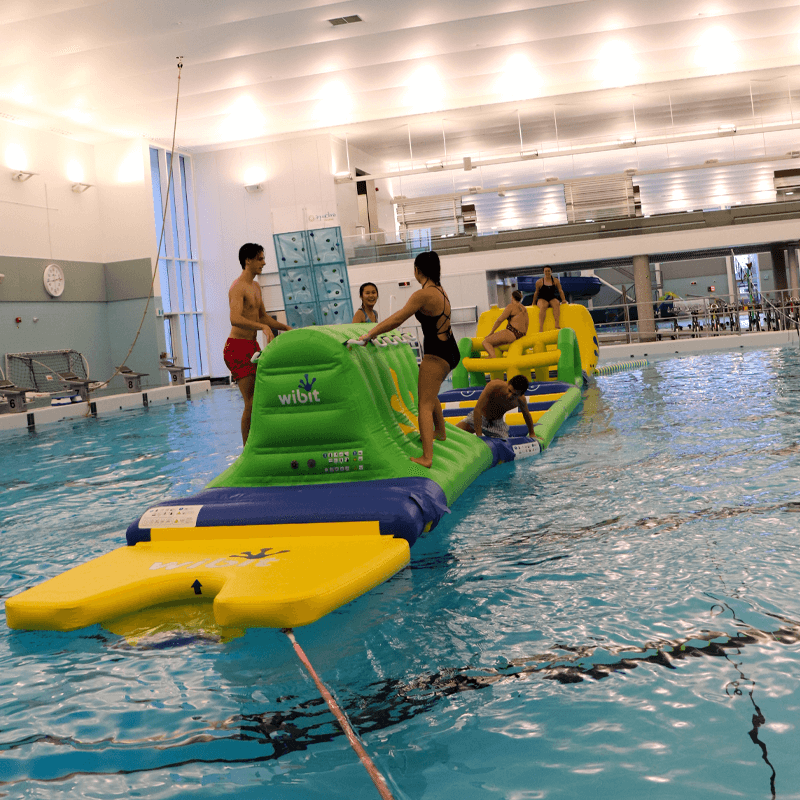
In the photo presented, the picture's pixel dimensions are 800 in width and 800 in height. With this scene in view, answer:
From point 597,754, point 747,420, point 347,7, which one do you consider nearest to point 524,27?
point 347,7

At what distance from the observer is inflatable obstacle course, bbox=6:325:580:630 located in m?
3.35

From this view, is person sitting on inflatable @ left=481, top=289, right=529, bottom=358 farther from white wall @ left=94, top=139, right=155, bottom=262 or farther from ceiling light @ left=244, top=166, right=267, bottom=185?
ceiling light @ left=244, top=166, right=267, bottom=185

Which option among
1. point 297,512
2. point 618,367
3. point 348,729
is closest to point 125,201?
point 618,367

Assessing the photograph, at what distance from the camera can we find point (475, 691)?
8.25 ft

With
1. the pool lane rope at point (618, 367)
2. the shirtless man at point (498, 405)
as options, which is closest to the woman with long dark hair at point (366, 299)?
the shirtless man at point (498, 405)

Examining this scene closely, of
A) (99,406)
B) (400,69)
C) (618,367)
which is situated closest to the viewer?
(618,367)

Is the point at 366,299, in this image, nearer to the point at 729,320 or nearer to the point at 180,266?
the point at 729,320

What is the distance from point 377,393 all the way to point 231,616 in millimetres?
2154

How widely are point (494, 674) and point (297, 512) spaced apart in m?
1.82

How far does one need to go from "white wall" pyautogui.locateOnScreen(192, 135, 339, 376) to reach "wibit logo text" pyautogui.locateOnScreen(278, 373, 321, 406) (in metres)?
18.9

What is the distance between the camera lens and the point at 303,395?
4.77m

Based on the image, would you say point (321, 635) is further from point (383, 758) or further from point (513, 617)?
point (383, 758)

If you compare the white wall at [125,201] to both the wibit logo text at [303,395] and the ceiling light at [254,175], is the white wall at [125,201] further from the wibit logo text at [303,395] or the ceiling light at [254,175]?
the wibit logo text at [303,395]

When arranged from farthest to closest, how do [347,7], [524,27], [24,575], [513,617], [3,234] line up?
[3,234], [524,27], [347,7], [24,575], [513,617]
